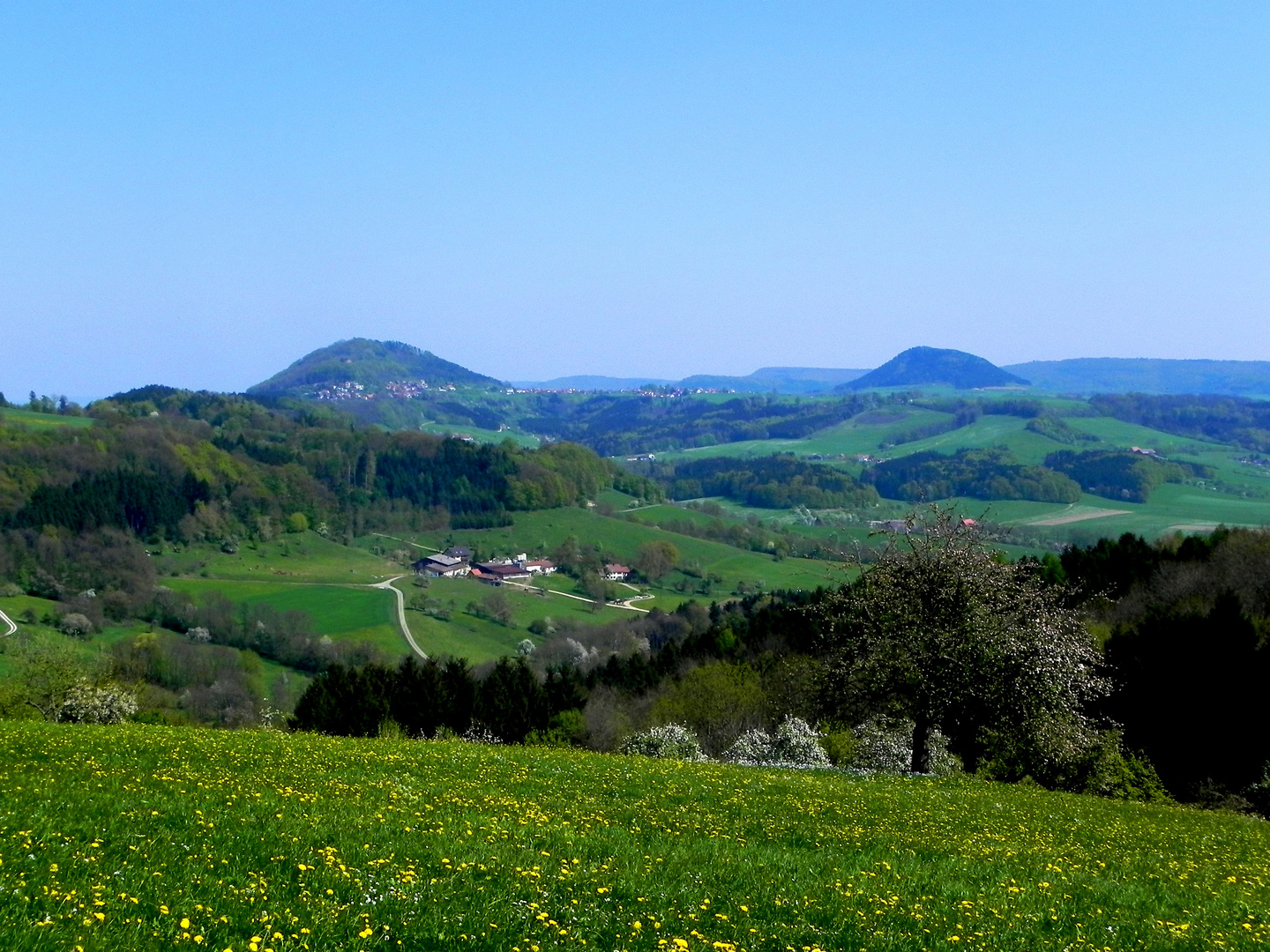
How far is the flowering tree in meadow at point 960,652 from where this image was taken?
102 feet

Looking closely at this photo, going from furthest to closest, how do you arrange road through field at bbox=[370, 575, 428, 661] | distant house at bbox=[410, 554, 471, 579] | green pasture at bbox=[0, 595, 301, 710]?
distant house at bbox=[410, 554, 471, 579] < road through field at bbox=[370, 575, 428, 661] < green pasture at bbox=[0, 595, 301, 710]

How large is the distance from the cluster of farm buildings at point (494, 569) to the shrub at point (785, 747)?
387 feet

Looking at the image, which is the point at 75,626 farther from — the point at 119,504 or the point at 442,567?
the point at 442,567

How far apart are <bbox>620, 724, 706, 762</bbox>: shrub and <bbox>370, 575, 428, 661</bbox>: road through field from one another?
216 feet

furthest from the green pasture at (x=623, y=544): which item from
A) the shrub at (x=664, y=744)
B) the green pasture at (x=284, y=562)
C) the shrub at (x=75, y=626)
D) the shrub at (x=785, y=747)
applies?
the shrub at (x=664, y=744)

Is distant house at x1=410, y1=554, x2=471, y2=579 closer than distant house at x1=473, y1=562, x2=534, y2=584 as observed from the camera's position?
No

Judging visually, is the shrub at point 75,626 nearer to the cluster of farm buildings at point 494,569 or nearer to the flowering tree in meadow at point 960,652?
the cluster of farm buildings at point 494,569

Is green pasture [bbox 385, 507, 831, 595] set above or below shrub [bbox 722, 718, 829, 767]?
below

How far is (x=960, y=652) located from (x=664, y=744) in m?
11.2

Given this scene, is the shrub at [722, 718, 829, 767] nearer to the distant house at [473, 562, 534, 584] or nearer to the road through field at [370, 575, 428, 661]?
the road through field at [370, 575, 428, 661]

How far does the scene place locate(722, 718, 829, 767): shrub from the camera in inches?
1473

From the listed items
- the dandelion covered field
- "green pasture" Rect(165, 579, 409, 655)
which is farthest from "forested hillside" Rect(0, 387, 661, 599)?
the dandelion covered field

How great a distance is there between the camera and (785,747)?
3822 cm

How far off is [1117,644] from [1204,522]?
15259 centimetres
